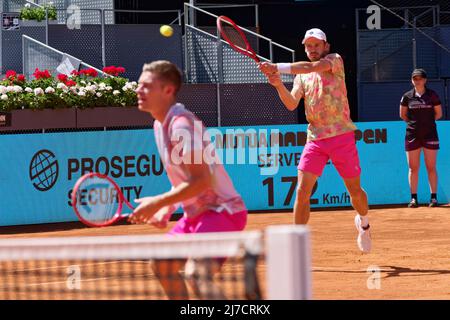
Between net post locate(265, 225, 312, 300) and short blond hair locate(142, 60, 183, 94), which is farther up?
short blond hair locate(142, 60, 183, 94)

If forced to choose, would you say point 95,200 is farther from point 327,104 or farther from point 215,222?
point 327,104

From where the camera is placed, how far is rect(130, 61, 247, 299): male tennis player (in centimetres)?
504

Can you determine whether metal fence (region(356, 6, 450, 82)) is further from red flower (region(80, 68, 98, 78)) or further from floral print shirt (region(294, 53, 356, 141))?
floral print shirt (region(294, 53, 356, 141))

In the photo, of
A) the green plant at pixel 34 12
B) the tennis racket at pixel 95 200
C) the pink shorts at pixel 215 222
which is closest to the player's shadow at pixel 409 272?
the tennis racket at pixel 95 200

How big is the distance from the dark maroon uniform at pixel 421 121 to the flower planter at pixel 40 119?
530 cm

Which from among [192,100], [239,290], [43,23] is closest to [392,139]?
[192,100]

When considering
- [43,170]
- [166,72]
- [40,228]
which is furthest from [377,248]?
[166,72]

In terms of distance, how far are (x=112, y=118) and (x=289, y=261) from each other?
1261 centimetres

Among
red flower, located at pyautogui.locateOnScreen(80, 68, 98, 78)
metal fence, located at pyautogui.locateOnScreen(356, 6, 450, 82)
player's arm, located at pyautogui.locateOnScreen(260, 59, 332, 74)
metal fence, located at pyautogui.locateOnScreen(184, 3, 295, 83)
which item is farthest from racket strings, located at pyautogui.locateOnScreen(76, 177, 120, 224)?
metal fence, located at pyautogui.locateOnScreen(356, 6, 450, 82)

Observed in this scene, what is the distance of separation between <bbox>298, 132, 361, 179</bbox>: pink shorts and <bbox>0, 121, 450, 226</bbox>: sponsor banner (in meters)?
5.90

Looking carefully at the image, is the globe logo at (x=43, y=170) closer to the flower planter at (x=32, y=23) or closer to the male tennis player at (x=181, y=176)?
the flower planter at (x=32, y=23)

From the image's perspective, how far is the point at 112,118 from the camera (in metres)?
16.3

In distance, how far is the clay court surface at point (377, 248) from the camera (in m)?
8.19

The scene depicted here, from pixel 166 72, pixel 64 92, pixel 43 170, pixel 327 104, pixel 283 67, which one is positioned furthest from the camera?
pixel 64 92
